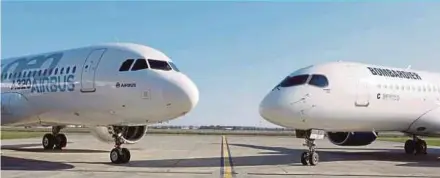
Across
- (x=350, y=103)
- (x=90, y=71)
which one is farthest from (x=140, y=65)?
(x=350, y=103)

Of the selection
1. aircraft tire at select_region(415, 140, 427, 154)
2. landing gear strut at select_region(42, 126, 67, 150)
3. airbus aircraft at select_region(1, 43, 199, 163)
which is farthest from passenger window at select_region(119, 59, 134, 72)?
aircraft tire at select_region(415, 140, 427, 154)

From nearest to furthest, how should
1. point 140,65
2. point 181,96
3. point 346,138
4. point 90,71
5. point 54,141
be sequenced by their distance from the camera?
point 181,96
point 140,65
point 90,71
point 346,138
point 54,141

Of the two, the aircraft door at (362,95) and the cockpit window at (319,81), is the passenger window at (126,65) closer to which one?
the cockpit window at (319,81)

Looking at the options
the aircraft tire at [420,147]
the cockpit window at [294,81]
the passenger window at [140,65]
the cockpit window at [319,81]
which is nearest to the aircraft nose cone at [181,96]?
the passenger window at [140,65]

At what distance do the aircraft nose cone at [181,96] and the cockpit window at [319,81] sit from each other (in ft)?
13.0

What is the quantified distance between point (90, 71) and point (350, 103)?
7.65m

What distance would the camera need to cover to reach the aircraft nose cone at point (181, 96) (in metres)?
13.4

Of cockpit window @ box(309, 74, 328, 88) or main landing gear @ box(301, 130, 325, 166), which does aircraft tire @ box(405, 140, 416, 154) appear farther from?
main landing gear @ box(301, 130, 325, 166)

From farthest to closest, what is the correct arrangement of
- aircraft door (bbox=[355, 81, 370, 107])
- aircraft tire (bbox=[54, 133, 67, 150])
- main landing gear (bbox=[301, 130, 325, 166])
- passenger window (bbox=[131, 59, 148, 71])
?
aircraft tire (bbox=[54, 133, 67, 150]) < aircraft door (bbox=[355, 81, 370, 107]) < main landing gear (bbox=[301, 130, 325, 166]) < passenger window (bbox=[131, 59, 148, 71])

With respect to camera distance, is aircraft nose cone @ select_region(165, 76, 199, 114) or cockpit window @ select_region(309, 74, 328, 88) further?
cockpit window @ select_region(309, 74, 328, 88)

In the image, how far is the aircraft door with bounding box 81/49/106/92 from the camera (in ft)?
49.0

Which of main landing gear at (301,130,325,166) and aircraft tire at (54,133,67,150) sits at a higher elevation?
aircraft tire at (54,133,67,150)

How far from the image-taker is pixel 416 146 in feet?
74.4

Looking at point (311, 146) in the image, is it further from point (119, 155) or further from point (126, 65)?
point (126, 65)
